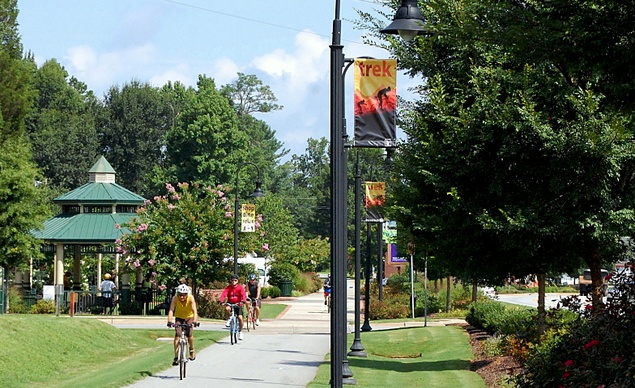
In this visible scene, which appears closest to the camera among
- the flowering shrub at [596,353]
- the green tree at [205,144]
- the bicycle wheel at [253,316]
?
the flowering shrub at [596,353]

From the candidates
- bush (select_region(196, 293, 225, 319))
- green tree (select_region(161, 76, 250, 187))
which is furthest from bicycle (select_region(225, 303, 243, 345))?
green tree (select_region(161, 76, 250, 187))

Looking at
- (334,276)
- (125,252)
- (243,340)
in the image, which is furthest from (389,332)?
(334,276)

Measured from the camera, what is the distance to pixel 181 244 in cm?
4519

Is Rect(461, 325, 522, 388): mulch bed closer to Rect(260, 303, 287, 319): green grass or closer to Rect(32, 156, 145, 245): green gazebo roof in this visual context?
Rect(260, 303, 287, 319): green grass

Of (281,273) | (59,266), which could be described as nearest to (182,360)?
(59,266)

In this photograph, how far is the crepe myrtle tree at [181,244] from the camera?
4488 centimetres

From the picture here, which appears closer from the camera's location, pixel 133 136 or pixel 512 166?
pixel 512 166

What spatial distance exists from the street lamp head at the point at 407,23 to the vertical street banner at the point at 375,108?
0.52 meters

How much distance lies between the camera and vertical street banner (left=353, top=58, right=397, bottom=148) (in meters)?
12.7

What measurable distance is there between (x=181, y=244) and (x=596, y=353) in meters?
35.2

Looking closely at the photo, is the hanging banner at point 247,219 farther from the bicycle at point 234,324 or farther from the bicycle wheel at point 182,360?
the bicycle wheel at point 182,360

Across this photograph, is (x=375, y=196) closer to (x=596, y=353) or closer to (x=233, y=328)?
(x=233, y=328)

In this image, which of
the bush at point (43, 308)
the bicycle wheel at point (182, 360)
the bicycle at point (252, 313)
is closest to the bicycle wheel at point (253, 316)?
the bicycle at point (252, 313)

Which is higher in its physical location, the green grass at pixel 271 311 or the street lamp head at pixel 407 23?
the street lamp head at pixel 407 23
